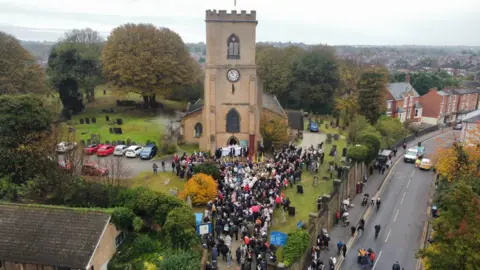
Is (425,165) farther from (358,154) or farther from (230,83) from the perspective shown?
(230,83)

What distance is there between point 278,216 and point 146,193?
8983 millimetres

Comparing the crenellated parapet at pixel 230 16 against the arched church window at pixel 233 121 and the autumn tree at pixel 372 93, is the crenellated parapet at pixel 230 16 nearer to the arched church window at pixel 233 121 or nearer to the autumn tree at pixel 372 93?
the arched church window at pixel 233 121

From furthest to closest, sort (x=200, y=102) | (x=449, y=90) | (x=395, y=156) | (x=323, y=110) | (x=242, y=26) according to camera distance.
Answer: (x=449, y=90) → (x=323, y=110) → (x=200, y=102) → (x=395, y=156) → (x=242, y=26)

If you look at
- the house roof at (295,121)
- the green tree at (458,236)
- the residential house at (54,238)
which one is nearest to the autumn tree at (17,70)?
the residential house at (54,238)

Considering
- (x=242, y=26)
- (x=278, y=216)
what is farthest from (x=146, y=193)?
(x=242, y=26)

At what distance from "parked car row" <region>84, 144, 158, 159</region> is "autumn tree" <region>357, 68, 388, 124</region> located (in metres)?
29.6

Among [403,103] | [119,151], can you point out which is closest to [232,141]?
[119,151]

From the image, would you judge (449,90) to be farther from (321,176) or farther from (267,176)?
(267,176)

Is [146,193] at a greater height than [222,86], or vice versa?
[222,86]

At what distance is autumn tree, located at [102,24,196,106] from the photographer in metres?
49.9

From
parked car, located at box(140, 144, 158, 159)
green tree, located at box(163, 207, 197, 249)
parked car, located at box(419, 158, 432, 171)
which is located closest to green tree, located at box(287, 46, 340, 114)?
parked car, located at box(419, 158, 432, 171)

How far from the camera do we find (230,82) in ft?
119

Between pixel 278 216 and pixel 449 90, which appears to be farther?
pixel 449 90

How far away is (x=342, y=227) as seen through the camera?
2764cm
